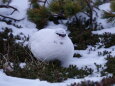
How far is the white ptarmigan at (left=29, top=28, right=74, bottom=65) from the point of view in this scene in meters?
6.22

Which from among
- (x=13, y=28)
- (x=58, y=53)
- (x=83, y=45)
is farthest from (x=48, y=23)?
(x=58, y=53)

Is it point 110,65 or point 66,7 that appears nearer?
point 110,65

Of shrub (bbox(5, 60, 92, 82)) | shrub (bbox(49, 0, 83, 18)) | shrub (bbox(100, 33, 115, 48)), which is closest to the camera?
shrub (bbox(5, 60, 92, 82))

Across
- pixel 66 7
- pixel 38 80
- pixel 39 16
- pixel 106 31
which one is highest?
pixel 66 7

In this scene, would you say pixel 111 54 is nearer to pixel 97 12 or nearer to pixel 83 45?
pixel 83 45

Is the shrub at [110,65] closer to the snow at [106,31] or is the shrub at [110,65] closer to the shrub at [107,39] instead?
the shrub at [107,39]

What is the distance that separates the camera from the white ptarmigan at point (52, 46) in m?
6.22

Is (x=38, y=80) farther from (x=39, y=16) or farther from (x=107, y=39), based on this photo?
(x=39, y=16)

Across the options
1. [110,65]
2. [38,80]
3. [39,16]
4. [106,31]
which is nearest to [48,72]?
[38,80]

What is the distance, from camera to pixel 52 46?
6.21m

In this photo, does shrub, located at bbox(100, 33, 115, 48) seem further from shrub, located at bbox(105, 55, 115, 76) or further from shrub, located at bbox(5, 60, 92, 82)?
shrub, located at bbox(5, 60, 92, 82)

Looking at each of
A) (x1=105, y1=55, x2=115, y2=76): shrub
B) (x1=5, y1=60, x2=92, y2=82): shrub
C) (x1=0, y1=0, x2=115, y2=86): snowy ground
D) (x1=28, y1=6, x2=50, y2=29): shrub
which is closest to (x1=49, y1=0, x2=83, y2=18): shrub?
(x1=28, y1=6, x2=50, y2=29): shrub

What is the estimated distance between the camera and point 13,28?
8.73m

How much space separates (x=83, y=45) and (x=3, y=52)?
1.98m
